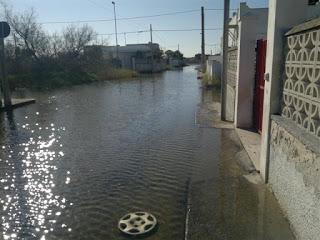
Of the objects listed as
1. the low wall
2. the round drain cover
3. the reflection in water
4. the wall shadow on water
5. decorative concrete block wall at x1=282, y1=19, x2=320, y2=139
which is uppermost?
decorative concrete block wall at x1=282, y1=19, x2=320, y2=139

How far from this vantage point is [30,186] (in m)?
5.50

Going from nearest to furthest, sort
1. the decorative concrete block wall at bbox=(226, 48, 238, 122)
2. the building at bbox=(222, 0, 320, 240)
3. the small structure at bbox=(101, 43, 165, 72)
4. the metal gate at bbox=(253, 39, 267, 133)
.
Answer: the building at bbox=(222, 0, 320, 240) → the metal gate at bbox=(253, 39, 267, 133) → the decorative concrete block wall at bbox=(226, 48, 238, 122) → the small structure at bbox=(101, 43, 165, 72)

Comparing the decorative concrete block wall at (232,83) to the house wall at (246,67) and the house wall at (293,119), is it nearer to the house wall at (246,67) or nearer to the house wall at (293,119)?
the house wall at (246,67)

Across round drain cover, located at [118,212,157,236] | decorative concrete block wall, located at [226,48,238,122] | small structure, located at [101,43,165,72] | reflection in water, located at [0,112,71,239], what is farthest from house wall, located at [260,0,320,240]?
small structure, located at [101,43,165,72]

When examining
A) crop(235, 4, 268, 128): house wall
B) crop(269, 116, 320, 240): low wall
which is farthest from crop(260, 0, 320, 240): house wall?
crop(235, 4, 268, 128): house wall

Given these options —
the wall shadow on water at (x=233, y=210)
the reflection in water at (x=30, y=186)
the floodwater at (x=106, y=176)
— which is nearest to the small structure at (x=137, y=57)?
the floodwater at (x=106, y=176)

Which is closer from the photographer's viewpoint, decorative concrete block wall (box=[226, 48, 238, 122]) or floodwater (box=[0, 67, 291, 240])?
floodwater (box=[0, 67, 291, 240])

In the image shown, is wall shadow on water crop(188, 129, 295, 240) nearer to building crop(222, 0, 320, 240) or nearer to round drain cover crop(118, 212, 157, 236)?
building crop(222, 0, 320, 240)

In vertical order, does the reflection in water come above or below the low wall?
below

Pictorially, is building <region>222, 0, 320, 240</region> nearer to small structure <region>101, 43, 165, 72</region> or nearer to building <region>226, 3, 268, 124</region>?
building <region>226, 3, 268, 124</region>

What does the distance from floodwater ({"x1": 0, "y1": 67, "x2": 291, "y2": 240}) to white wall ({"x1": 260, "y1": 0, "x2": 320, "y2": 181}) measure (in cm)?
113

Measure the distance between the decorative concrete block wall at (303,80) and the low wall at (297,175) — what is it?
0.42 ft

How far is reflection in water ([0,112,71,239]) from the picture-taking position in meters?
4.25

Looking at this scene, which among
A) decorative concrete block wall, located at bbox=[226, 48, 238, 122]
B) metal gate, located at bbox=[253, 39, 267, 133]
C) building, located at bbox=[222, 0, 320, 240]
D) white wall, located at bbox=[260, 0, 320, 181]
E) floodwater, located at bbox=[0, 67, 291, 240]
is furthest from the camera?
decorative concrete block wall, located at bbox=[226, 48, 238, 122]
